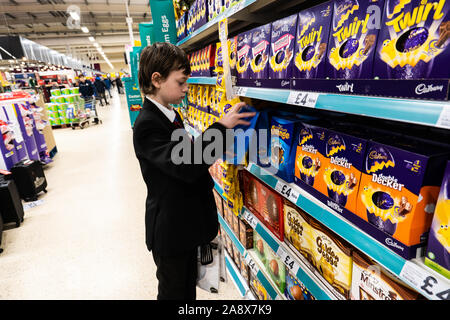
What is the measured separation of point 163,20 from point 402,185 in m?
2.62

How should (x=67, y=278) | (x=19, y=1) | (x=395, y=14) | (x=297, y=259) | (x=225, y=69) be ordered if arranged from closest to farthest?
1. (x=395, y=14)
2. (x=297, y=259)
3. (x=225, y=69)
4. (x=67, y=278)
5. (x=19, y=1)

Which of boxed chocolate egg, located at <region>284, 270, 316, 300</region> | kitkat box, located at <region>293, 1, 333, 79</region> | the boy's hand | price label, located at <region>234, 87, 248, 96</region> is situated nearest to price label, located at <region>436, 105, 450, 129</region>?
kitkat box, located at <region>293, 1, 333, 79</region>

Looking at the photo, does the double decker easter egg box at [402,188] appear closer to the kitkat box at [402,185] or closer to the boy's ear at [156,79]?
the kitkat box at [402,185]

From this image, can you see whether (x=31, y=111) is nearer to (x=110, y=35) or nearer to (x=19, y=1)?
(x=19, y=1)

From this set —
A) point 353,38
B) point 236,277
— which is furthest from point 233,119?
point 236,277

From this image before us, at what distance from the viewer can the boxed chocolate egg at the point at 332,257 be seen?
0.94m

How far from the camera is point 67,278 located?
2.15 metres

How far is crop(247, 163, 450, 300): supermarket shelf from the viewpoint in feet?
1.93

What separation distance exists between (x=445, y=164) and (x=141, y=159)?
1008 mm

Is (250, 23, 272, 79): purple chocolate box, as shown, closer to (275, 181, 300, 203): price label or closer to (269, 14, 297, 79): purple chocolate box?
(269, 14, 297, 79): purple chocolate box

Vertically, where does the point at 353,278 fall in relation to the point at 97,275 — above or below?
above

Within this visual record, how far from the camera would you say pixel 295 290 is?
1285 mm

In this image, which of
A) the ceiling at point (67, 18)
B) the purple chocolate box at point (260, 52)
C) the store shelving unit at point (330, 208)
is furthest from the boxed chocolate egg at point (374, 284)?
the ceiling at point (67, 18)

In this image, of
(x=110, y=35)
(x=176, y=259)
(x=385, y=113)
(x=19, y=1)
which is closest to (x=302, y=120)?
(x=385, y=113)
